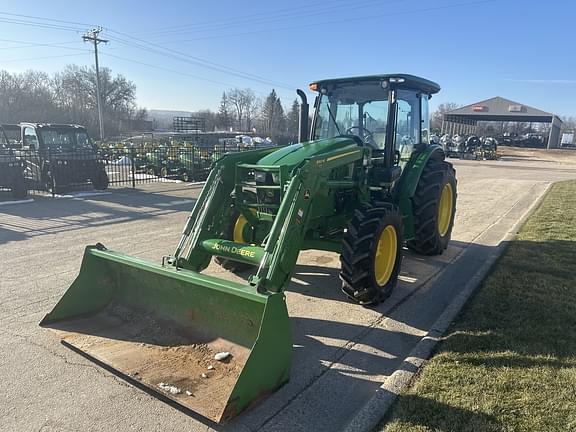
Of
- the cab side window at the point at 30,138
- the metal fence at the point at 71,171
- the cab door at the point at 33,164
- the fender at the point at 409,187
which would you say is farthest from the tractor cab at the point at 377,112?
the cab side window at the point at 30,138

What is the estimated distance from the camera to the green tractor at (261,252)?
3.10 m

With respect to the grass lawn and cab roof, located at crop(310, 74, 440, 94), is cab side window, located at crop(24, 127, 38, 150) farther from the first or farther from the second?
the grass lawn

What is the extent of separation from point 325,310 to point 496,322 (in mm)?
1687

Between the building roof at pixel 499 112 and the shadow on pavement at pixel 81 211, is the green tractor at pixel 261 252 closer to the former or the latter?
the shadow on pavement at pixel 81 211

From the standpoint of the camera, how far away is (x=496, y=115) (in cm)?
5653

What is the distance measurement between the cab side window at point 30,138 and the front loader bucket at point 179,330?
36.2 ft

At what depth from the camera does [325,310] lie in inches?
184

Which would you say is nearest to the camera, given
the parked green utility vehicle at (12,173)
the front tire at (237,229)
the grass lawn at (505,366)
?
the grass lawn at (505,366)

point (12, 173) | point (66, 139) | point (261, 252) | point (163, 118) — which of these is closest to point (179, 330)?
point (261, 252)

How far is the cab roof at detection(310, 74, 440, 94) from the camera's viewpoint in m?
5.46

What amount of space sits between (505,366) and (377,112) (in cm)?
359

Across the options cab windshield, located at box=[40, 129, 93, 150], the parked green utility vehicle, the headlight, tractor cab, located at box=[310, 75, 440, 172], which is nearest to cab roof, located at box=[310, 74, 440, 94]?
tractor cab, located at box=[310, 75, 440, 172]

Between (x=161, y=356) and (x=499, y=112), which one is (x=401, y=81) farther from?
(x=499, y=112)

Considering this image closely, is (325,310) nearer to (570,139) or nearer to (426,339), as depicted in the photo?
(426,339)
